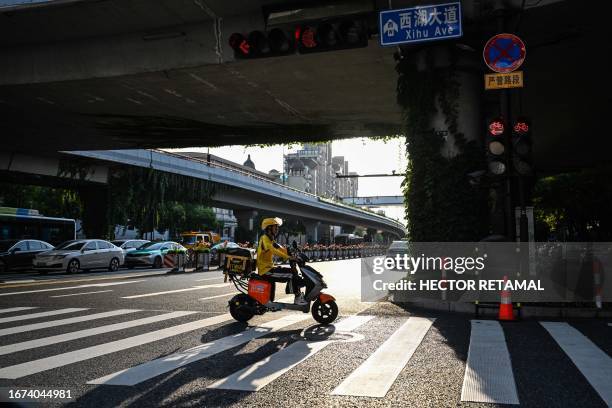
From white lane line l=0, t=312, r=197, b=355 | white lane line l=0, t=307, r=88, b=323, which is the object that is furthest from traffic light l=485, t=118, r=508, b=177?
white lane line l=0, t=307, r=88, b=323

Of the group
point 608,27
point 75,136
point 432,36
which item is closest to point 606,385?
point 432,36

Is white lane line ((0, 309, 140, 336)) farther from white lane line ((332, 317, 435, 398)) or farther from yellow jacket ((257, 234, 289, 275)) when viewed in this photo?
white lane line ((332, 317, 435, 398))

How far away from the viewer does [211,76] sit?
14133 mm

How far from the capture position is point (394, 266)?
24297mm

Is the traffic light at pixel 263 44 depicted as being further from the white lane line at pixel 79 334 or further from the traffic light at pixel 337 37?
the white lane line at pixel 79 334

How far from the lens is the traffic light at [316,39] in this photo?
9289mm

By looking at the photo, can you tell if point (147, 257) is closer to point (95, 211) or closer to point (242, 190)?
point (95, 211)

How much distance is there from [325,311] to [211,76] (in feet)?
27.4

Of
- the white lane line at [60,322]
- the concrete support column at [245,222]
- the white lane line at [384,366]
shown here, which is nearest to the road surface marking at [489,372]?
the white lane line at [384,366]

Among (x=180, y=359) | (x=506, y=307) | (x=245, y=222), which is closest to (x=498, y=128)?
(x=506, y=307)

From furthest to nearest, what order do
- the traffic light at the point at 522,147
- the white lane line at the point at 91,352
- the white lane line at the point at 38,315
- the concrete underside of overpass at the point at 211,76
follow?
the concrete underside of overpass at the point at 211,76
the traffic light at the point at 522,147
the white lane line at the point at 38,315
the white lane line at the point at 91,352

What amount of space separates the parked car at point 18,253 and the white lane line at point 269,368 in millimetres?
21818

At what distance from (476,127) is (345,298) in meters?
5.22

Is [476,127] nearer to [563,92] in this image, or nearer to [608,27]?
[608,27]
